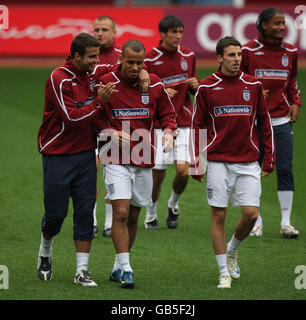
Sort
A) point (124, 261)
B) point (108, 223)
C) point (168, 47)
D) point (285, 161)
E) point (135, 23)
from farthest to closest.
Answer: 1. point (135, 23)
2. point (168, 47)
3. point (108, 223)
4. point (285, 161)
5. point (124, 261)

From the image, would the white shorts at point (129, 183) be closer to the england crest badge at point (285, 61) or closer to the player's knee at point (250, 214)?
the player's knee at point (250, 214)

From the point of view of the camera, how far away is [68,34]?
23.3 metres

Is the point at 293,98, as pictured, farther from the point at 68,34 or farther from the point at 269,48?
the point at 68,34

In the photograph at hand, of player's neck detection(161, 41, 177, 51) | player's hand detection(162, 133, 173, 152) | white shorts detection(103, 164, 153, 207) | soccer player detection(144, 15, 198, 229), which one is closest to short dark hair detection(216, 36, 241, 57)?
player's hand detection(162, 133, 173, 152)

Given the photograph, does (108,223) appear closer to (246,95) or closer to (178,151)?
(178,151)

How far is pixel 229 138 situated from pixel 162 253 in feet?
6.24

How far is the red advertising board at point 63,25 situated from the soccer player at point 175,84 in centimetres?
1308

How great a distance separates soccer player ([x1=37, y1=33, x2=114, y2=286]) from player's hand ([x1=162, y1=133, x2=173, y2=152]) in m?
0.65

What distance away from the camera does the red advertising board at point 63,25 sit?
23.2 metres

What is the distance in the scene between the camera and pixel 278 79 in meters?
9.53

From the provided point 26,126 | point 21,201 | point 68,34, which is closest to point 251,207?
point 21,201

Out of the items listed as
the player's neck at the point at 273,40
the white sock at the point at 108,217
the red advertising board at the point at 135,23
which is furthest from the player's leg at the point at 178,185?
the red advertising board at the point at 135,23

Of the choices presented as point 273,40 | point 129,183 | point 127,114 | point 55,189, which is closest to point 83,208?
point 55,189

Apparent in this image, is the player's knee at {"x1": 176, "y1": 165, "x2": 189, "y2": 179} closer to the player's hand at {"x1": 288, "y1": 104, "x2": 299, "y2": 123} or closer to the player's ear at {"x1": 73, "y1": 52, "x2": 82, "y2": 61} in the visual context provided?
the player's hand at {"x1": 288, "y1": 104, "x2": 299, "y2": 123}
